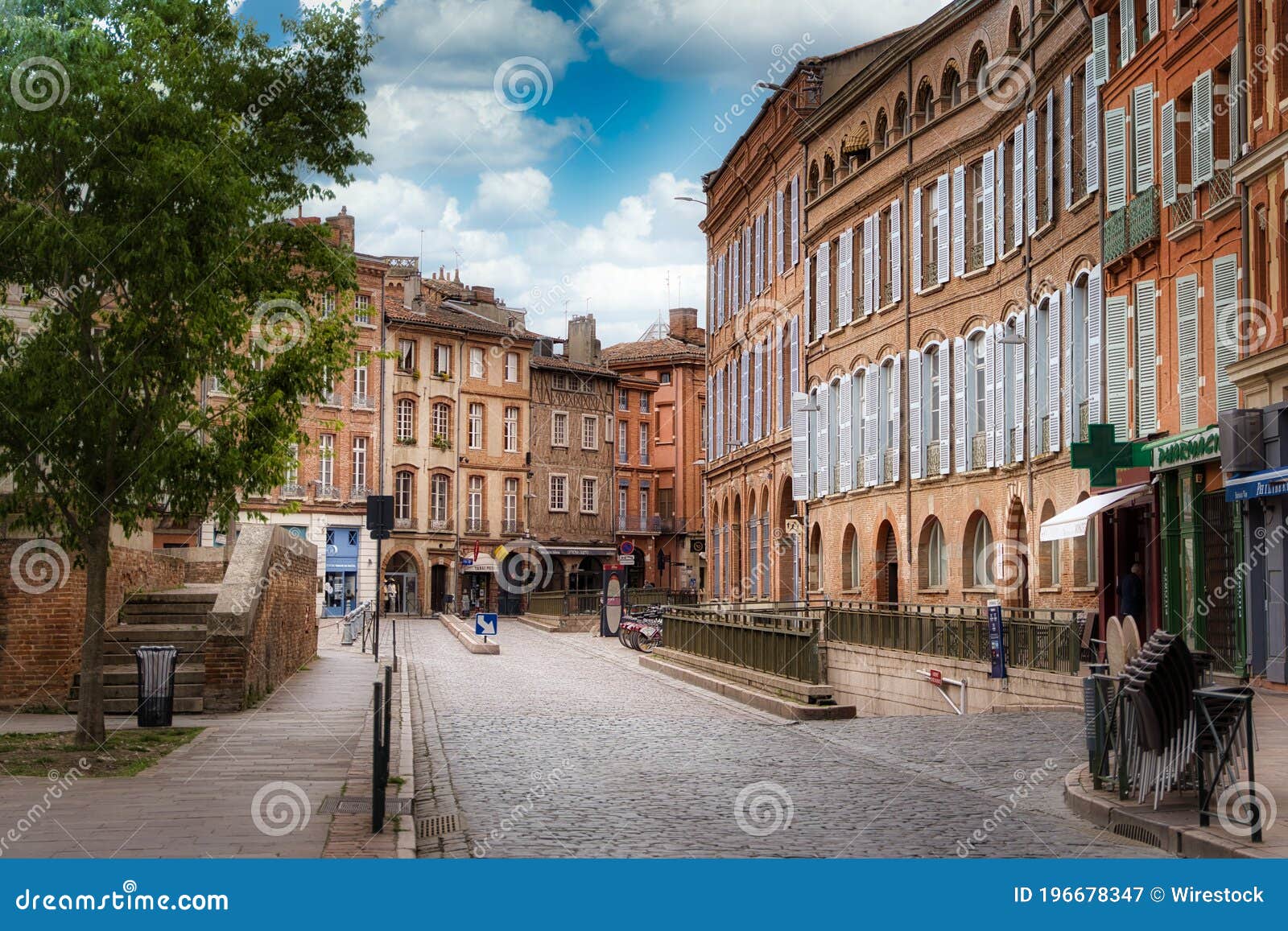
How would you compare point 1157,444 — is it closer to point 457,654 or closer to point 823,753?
point 823,753

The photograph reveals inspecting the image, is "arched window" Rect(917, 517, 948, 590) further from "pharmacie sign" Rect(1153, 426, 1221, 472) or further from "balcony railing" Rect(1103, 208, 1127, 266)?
"pharmacie sign" Rect(1153, 426, 1221, 472)

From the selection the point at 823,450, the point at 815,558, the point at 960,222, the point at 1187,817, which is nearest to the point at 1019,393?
the point at 960,222

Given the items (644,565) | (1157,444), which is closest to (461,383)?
(644,565)

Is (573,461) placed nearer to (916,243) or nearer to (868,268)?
(868,268)

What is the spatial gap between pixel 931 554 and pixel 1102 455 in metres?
12.9

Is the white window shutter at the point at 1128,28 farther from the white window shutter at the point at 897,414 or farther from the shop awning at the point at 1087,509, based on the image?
the white window shutter at the point at 897,414

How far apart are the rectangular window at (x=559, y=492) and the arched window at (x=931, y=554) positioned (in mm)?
45896

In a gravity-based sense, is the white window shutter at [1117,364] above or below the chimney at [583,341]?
below

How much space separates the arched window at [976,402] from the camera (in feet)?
112

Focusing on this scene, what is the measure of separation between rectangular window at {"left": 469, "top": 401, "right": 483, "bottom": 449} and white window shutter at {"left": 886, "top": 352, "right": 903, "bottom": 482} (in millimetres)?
40877

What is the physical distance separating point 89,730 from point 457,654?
76.9 feet

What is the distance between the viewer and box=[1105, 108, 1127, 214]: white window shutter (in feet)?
85.9

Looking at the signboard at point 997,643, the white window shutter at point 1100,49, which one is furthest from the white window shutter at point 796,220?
the signboard at point 997,643

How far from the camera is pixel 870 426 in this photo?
135 ft
